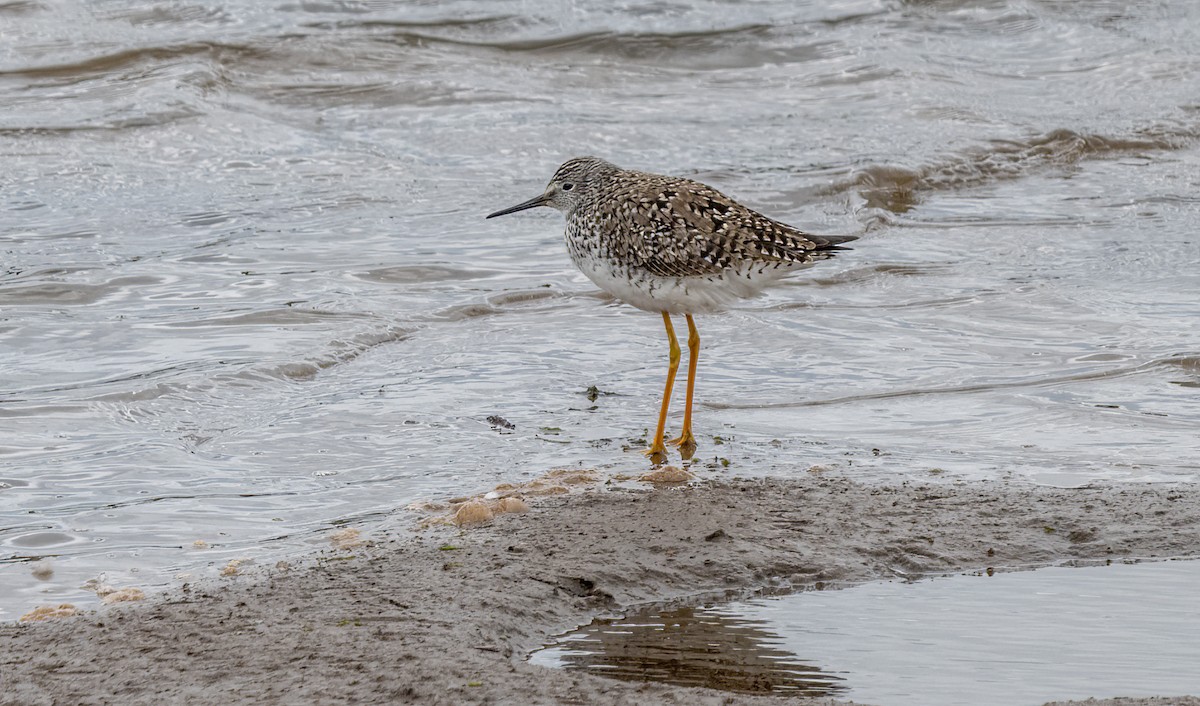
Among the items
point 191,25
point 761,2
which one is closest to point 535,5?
point 761,2

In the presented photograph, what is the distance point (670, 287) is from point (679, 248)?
0.19m

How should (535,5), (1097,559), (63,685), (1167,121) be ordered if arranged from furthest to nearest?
1. (535,5)
2. (1167,121)
3. (1097,559)
4. (63,685)

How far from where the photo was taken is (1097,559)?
5176 millimetres

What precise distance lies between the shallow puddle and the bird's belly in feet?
6.26

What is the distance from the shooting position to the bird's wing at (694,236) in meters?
6.40

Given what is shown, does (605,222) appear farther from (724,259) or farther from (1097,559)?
(1097,559)

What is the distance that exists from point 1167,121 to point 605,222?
9.77 m

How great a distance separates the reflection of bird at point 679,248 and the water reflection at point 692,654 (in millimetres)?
1805

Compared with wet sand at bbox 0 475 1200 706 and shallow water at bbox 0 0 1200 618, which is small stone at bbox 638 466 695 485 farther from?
shallow water at bbox 0 0 1200 618

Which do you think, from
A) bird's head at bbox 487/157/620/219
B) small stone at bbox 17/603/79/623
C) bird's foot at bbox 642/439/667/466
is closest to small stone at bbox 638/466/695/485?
bird's foot at bbox 642/439/667/466

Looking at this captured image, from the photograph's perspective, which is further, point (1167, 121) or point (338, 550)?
point (1167, 121)

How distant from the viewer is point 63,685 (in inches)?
162

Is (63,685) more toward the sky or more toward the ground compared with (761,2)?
more toward the ground

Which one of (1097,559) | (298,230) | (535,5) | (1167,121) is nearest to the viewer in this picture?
(1097,559)
